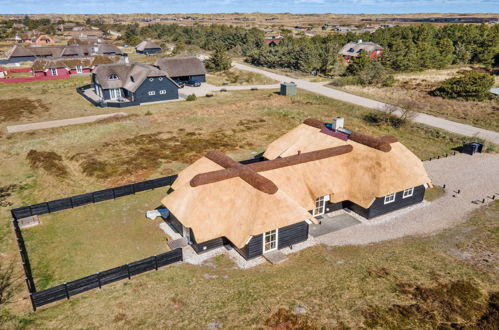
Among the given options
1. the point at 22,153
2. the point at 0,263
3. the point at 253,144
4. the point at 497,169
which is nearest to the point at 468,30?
the point at 497,169

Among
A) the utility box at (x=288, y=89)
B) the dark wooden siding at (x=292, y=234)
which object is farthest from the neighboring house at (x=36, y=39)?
the dark wooden siding at (x=292, y=234)

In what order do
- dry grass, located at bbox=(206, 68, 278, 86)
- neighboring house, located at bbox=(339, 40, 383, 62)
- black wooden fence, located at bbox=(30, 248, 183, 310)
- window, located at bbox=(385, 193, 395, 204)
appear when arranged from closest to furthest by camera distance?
black wooden fence, located at bbox=(30, 248, 183, 310), window, located at bbox=(385, 193, 395, 204), dry grass, located at bbox=(206, 68, 278, 86), neighboring house, located at bbox=(339, 40, 383, 62)

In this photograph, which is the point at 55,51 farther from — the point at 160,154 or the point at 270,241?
the point at 270,241

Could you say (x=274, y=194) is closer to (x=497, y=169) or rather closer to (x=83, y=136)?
(x=497, y=169)

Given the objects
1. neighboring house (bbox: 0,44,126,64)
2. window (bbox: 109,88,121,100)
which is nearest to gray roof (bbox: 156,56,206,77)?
window (bbox: 109,88,121,100)

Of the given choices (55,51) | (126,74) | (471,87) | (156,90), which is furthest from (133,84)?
(471,87)

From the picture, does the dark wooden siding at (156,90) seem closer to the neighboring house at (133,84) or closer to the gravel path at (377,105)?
the neighboring house at (133,84)

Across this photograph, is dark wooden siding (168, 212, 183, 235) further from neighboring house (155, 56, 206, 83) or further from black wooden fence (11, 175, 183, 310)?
neighboring house (155, 56, 206, 83)
